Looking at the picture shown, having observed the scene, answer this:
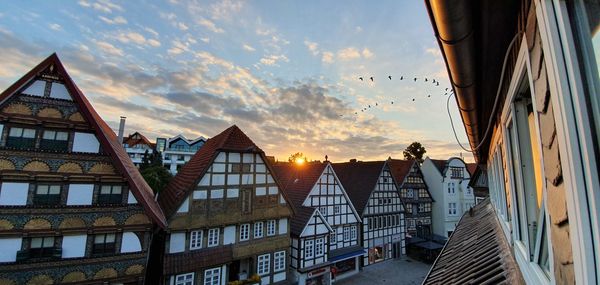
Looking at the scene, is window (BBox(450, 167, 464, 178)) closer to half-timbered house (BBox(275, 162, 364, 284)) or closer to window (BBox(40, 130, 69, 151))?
half-timbered house (BBox(275, 162, 364, 284))

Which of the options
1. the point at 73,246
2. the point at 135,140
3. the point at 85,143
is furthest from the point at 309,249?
the point at 135,140

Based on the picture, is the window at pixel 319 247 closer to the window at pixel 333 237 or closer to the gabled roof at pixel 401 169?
the window at pixel 333 237

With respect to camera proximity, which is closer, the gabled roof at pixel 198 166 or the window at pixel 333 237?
the gabled roof at pixel 198 166

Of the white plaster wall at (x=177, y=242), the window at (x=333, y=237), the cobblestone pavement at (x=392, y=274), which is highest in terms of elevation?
the white plaster wall at (x=177, y=242)

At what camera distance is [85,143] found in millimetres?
10500

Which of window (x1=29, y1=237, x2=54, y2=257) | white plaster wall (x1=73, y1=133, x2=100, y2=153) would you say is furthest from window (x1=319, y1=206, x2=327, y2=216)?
window (x1=29, y1=237, x2=54, y2=257)

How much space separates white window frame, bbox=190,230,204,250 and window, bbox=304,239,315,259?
686cm

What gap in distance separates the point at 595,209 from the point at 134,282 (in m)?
13.5

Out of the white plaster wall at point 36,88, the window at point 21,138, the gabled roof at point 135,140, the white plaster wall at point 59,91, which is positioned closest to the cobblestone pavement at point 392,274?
the window at point 21,138

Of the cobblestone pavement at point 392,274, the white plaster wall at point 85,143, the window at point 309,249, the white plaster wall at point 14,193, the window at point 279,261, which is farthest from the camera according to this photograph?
the cobblestone pavement at point 392,274

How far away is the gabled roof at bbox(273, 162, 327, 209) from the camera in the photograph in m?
19.9

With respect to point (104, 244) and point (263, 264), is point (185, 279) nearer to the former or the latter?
point (104, 244)

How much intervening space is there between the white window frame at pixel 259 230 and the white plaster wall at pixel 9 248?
30.6ft

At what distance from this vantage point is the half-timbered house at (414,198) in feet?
88.7
